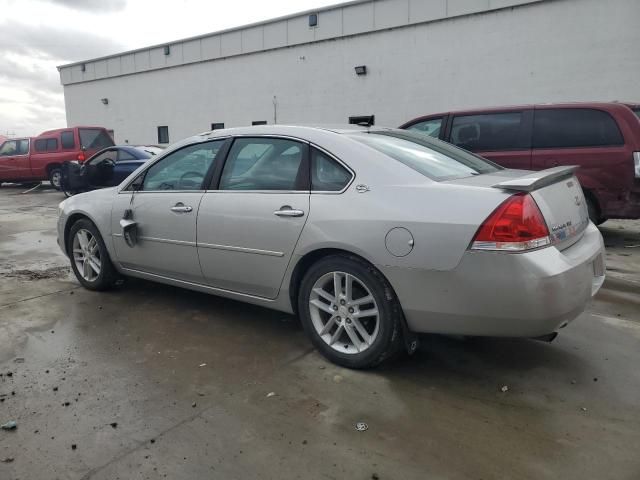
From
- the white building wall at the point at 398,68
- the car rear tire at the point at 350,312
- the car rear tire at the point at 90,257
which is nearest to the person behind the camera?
the car rear tire at the point at 350,312

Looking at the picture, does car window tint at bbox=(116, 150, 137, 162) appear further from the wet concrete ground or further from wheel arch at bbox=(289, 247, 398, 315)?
wheel arch at bbox=(289, 247, 398, 315)

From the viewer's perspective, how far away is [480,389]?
278 centimetres

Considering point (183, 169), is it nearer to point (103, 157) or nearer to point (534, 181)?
point (534, 181)

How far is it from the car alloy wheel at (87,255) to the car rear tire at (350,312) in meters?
2.35

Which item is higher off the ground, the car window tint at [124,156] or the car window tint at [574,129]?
the car window tint at [574,129]

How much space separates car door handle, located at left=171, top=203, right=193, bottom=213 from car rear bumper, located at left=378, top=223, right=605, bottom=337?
1.62 metres

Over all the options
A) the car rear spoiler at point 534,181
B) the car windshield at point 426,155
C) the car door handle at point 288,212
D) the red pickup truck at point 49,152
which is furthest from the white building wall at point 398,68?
the car door handle at point 288,212

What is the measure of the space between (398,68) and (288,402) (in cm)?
1248

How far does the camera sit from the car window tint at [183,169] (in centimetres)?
372

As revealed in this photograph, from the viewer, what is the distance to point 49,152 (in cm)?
1453

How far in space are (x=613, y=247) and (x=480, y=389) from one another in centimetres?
443

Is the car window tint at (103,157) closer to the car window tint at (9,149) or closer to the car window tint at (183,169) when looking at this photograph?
the car window tint at (9,149)

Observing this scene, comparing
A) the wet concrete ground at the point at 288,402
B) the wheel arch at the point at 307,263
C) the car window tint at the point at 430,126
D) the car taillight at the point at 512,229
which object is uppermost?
the car window tint at the point at 430,126

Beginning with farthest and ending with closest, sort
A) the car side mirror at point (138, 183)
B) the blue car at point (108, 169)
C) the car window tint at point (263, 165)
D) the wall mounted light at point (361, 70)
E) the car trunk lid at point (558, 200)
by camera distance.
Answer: the wall mounted light at point (361, 70) < the blue car at point (108, 169) < the car side mirror at point (138, 183) < the car window tint at point (263, 165) < the car trunk lid at point (558, 200)
